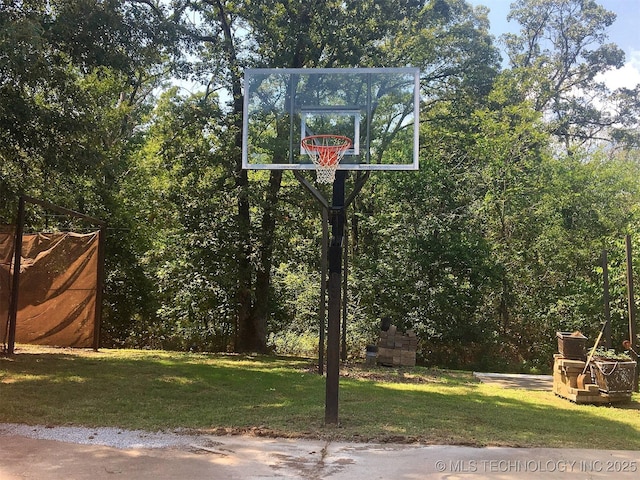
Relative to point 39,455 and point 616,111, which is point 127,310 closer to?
point 39,455

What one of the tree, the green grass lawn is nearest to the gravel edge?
the green grass lawn

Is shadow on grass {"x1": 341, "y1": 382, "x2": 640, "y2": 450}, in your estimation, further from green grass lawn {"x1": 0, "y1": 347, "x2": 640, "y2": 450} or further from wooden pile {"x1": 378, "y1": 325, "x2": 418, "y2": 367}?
wooden pile {"x1": 378, "y1": 325, "x2": 418, "y2": 367}

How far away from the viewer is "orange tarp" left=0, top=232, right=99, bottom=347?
37.3 ft

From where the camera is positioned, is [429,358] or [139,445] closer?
[139,445]

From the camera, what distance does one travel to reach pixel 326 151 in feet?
21.8

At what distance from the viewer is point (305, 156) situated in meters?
6.84

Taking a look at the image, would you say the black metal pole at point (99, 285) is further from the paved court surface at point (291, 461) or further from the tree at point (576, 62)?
the tree at point (576, 62)

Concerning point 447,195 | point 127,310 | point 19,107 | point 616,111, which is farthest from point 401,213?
point 616,111

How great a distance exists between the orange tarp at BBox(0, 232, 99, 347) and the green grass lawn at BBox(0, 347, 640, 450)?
1.37m

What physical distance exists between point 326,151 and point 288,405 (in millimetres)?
3132

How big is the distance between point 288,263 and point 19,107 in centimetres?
771

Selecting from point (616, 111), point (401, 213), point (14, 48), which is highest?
point (616, 111)

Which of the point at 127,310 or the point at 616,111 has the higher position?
the point at 616,111

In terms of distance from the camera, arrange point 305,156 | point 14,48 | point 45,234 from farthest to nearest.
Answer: point 45,234
point 14,48
point 305,156
